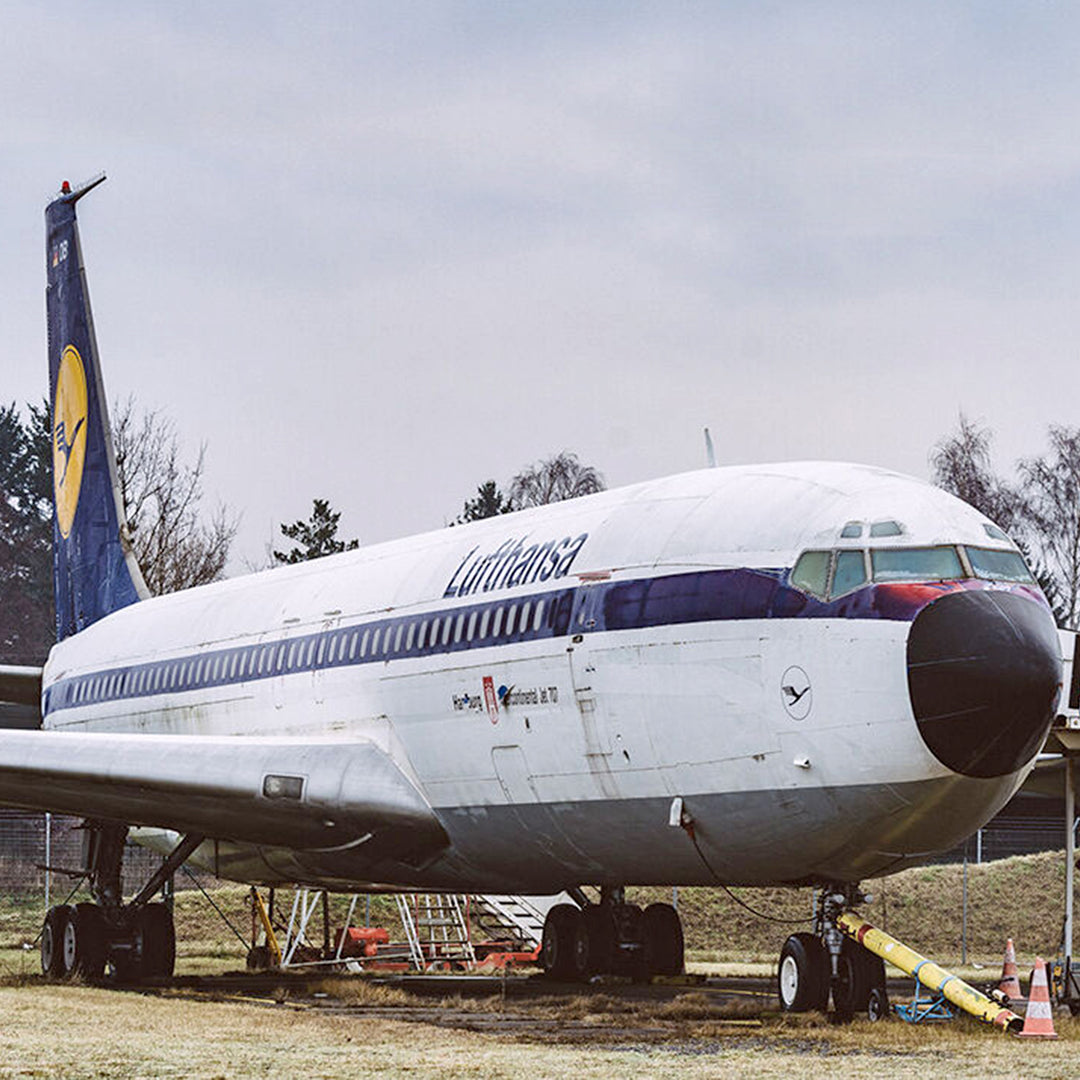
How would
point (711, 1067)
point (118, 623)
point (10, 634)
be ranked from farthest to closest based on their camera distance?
point (10, 634)
point (118, 623)
point (711, 1067)

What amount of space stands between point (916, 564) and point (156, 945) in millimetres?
11721

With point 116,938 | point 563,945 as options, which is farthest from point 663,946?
point 116,938

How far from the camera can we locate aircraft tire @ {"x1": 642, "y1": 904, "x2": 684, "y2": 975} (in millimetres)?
23078

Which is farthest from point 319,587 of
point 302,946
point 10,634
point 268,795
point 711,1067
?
point 10,634

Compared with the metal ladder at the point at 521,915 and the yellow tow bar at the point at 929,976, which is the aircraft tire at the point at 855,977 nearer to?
the yellow tow bar at the point at 929,976

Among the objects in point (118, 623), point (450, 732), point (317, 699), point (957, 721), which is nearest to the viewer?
point (957, 721)

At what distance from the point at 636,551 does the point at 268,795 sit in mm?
5072

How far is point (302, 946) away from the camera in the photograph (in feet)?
98.3

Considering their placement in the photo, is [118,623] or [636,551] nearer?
[636,551]

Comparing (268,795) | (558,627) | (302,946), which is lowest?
(302,946)

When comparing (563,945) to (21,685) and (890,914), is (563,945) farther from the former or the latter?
(890,914)

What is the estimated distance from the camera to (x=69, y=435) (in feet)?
108

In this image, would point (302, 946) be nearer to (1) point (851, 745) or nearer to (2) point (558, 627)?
(2) point (558, 627)

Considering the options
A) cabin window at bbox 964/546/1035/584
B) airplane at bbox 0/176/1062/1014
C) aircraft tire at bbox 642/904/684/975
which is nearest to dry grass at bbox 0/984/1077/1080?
airplane at bbox 0/176/1062/1014
